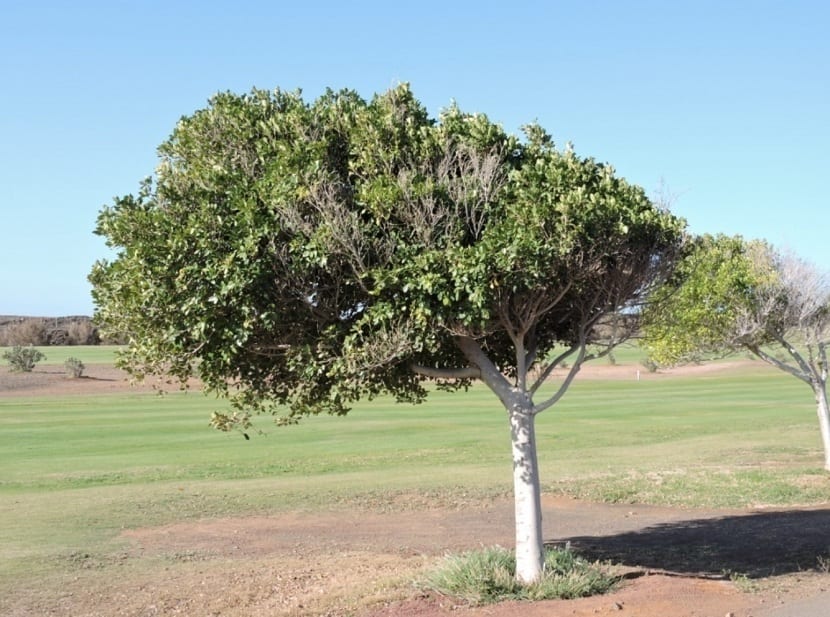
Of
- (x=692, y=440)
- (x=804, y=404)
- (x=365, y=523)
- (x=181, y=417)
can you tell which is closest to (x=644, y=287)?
(x=365, y=523)

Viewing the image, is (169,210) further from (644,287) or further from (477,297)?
(644,287)

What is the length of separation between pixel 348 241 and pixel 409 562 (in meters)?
6.96

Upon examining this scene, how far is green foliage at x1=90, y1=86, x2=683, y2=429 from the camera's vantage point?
1209 centimetres

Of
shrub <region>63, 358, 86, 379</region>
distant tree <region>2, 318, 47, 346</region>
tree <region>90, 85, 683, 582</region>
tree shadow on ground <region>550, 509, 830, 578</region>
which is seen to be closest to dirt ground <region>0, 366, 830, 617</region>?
tree shadow on ground <region>550, 509, 830, 578</region>

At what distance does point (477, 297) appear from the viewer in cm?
1169

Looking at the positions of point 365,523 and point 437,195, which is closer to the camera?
point 437,195

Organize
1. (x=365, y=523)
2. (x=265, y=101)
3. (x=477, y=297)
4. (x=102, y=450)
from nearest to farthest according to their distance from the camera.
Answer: (x=477, y=297) < (x=265, y=101) < (x=365, y=523) < (x=102, y=450)

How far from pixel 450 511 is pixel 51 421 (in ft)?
115

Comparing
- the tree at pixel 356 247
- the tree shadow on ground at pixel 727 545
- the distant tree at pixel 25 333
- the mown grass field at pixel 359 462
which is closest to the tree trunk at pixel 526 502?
the tree at pixel 356 247

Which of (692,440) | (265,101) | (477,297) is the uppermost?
(265,101)

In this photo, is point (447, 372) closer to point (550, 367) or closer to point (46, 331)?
point (550, 367)

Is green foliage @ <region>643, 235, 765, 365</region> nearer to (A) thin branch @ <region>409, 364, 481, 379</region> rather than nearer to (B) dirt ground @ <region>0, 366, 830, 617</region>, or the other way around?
(B) dirt ground @ <region>0, 366, 830, 617</region>

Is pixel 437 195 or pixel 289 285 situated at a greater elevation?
pixel 437 195

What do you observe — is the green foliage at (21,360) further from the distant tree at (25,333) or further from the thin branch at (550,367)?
the thin branch at (550,367)
